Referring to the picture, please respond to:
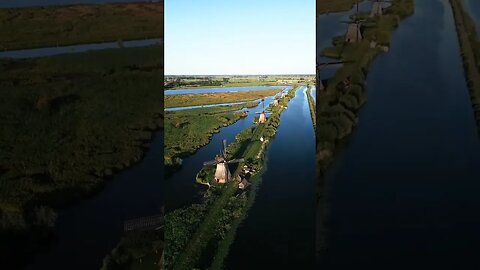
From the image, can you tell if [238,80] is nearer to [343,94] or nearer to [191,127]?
[191,127]

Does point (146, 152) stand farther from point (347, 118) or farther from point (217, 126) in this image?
point (347, 118)

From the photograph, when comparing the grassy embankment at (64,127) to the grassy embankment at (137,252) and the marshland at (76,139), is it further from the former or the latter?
the grassy embankment at (137,252)

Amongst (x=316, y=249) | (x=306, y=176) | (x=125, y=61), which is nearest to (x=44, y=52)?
(x=125, y=61)

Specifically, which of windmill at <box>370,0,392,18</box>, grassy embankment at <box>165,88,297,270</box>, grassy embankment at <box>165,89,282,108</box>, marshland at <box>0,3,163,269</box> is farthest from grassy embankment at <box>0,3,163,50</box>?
windmill at <box>370,0,392,18</box>

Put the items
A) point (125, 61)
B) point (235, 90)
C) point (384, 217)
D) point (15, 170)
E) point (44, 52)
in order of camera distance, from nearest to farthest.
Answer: point (15, 170), point (44, 52), point (125, 61), point (384, 217), point (235, 90)

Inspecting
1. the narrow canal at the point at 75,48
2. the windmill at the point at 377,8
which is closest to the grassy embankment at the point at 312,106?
the windmill at the point at 377,8

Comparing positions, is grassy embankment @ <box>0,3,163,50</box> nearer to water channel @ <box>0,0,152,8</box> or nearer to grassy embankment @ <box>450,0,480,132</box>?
water channel @ <box>0,0,152,8</box>
